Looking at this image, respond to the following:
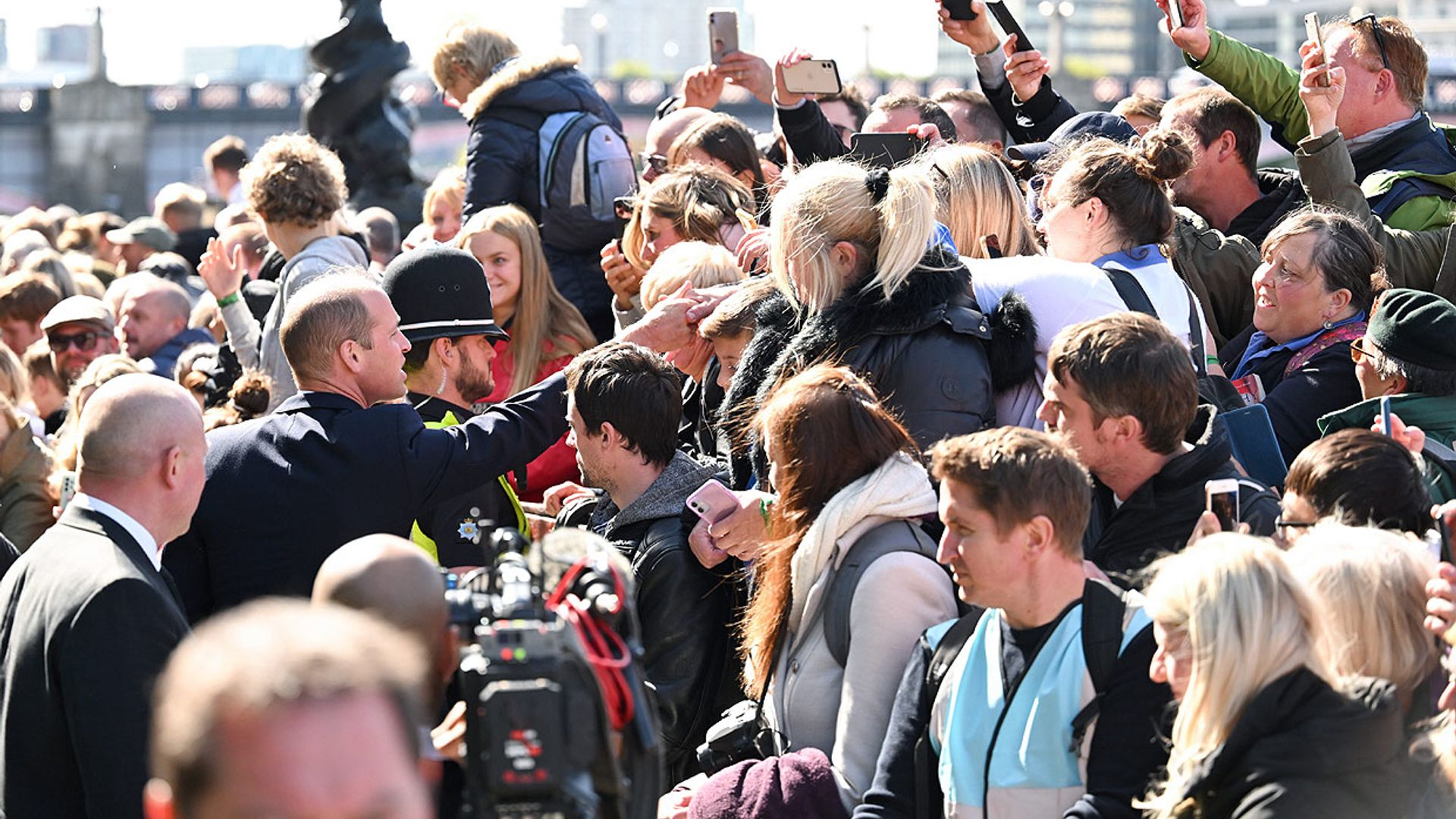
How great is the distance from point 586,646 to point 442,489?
7.35 ft

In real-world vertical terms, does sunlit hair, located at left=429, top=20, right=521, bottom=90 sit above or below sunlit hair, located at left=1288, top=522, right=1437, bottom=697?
above

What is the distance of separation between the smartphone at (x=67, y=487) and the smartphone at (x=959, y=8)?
3.48 m

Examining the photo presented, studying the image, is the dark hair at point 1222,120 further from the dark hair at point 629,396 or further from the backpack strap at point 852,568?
the backpack strap at point 852,568

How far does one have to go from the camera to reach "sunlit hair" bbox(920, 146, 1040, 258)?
208 inches

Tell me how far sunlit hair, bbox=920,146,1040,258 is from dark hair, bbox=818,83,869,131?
9.32 ft

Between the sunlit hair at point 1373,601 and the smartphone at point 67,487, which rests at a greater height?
the sunlit hair at point 1373,601

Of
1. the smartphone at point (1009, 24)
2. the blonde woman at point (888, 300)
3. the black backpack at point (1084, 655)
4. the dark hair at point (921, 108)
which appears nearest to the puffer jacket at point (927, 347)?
the blonde woman at point (888, 300)

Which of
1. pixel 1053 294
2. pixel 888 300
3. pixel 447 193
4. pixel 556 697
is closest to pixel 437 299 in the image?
pixel 888 300

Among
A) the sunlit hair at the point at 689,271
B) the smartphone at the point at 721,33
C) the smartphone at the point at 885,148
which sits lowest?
the sunlit hair at the point at 689,271

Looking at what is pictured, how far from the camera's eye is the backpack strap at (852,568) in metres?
4.14

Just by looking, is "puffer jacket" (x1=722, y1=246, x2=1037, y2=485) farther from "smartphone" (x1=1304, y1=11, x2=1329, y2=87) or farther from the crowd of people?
"smartphone" (x1=1304, y1=11, x2=1329, y2=87)

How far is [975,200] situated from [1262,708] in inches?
95.2

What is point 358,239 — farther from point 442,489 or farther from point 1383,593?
point 1383,593

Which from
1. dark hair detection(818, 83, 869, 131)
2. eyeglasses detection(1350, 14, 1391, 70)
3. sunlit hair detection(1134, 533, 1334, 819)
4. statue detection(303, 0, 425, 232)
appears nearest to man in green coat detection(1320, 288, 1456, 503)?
sunlit hair detection(1134, 533, 1334, 819)
